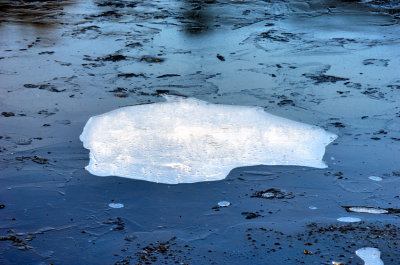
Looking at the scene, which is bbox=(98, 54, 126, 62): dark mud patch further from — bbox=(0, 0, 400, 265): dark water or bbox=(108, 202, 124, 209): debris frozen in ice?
bbox=(108, 202, 124, 209): debris frozen in ice

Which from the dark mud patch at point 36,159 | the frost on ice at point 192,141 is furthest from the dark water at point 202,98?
the frost on ice at point 192,141

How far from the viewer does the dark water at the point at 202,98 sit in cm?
371

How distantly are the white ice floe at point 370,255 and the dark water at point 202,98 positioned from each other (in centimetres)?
5

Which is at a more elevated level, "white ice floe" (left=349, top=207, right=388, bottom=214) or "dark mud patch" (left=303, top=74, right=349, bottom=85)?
"dark mud patch" (left=303, top=74, right=349, bottom=85)

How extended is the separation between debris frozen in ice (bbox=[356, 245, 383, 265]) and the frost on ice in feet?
4.57

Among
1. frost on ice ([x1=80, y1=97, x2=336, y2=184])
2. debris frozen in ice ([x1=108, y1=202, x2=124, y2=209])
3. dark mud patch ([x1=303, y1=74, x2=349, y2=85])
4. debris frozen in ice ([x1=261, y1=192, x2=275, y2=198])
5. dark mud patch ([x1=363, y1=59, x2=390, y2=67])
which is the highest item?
dark mud patch ([x1=363, y1=59, x2=390, y2=67])

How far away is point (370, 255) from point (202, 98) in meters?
3.29

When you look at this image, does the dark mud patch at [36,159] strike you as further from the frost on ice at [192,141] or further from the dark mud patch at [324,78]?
the dark mud patch at [324,78]

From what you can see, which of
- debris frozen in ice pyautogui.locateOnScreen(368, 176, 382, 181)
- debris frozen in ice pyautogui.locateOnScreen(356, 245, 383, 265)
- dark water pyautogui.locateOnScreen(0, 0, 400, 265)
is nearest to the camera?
debris frozen in ice pyautogui.locateOnScreen(356, 245, 383, 265)

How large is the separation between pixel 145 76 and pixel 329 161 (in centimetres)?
301

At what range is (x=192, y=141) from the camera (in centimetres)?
527

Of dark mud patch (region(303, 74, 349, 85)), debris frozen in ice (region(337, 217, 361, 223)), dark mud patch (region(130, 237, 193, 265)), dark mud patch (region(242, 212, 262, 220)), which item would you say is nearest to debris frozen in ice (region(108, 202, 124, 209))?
dark mud patch (region(130, 237, 193, 265))

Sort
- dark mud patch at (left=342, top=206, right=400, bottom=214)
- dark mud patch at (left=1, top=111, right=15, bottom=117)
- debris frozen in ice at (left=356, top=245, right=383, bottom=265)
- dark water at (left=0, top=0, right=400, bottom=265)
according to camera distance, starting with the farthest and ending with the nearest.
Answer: dark mud patch at (left=1, top=111, right=15, bottom=117)
dark mud patch at (left=342, top=206, right=400, bottom=214)
dark water at (left=0, top=0, right=400, bottom=265)
debris frozen in ice at (left=356, top=245, right=383, bottom=265)

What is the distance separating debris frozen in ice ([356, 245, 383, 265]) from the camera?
3.45 m
